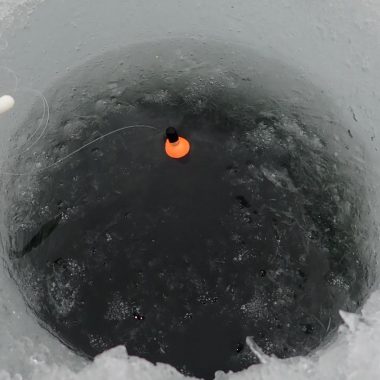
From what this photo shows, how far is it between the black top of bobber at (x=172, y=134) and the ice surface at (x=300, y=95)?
629 millimetres

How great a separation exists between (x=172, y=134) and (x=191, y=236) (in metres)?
0.61

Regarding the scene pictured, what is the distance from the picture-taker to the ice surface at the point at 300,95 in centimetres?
188

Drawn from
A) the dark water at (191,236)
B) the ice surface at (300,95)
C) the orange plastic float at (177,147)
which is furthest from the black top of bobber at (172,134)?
the ice surface at (300,95)

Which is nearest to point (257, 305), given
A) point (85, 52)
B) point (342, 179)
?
point (342, 179)

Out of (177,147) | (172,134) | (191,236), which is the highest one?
(172,134)

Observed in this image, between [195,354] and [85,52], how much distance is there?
241 cm

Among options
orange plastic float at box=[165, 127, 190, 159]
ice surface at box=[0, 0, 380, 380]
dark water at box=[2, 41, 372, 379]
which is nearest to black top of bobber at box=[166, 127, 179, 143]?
orange plastic float at box=[165, 127, 190, 159]

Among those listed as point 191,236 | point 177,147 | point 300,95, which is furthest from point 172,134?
point 300,95

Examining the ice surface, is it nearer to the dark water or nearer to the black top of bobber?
the dark water

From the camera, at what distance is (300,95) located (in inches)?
118

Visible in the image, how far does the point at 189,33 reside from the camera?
10.6ft

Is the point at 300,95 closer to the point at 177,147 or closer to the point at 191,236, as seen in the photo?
the point at 177,147

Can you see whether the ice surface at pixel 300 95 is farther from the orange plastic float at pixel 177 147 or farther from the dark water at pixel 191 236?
the orange plastic float at pixel 177 147

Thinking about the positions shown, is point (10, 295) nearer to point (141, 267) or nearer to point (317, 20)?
point (141, 267)
